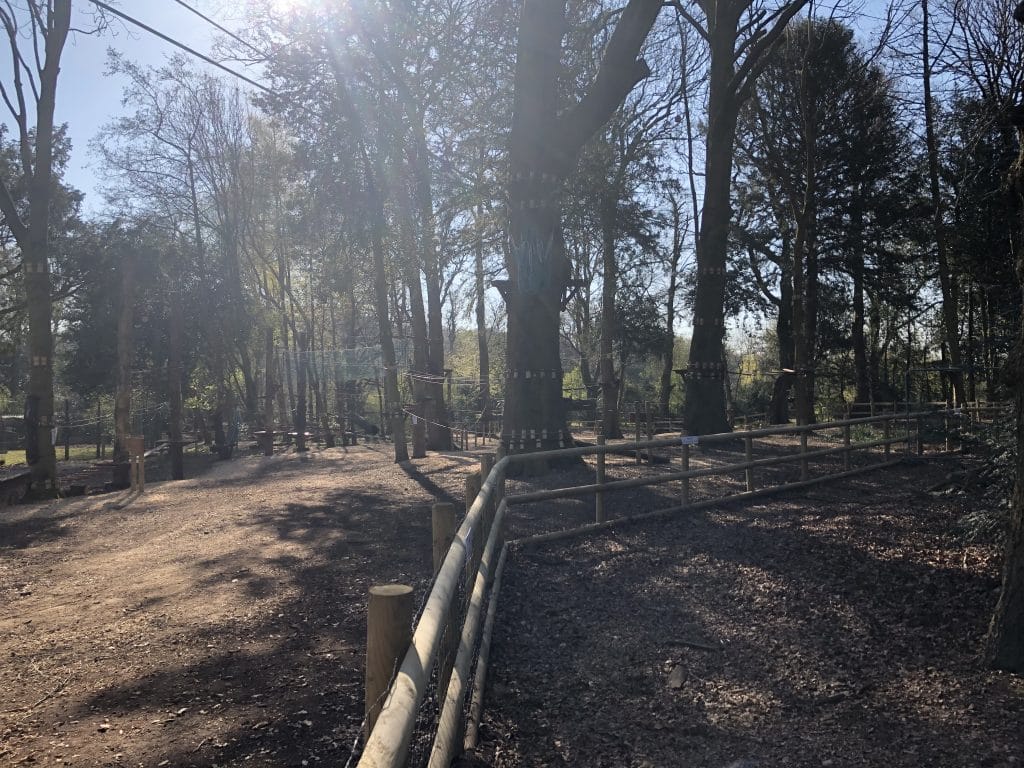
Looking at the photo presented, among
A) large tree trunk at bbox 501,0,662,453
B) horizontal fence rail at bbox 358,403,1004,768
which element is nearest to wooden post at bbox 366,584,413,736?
horizontal fence rail at bbox 358,403,1004,768

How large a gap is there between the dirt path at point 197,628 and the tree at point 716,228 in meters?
7.37

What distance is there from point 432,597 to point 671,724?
2.26 m

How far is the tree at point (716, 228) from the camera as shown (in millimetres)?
16036

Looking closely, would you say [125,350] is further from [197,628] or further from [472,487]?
[472,487]

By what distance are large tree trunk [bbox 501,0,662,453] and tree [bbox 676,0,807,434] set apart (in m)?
4.79

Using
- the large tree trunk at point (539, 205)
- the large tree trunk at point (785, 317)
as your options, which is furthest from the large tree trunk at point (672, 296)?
the large tree trunk at point (539, 205)

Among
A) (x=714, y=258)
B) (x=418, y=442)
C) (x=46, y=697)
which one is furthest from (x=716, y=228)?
(x=46, y=697)

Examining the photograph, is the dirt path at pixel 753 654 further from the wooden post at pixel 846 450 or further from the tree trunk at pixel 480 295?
the tree trunk at pixel 480 295

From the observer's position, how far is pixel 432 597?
2.33 metres

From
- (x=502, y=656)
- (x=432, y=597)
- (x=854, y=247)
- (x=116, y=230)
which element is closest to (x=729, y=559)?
(x=502, y=656)

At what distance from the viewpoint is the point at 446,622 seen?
9.12ft

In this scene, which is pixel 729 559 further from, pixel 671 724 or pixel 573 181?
pixel 573 181

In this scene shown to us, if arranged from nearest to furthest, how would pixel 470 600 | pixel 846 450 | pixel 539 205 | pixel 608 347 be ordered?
pixel 470 600 → pixel 846 450 → pixel 539 205 → pixel 608 347

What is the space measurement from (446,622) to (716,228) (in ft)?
49.2
